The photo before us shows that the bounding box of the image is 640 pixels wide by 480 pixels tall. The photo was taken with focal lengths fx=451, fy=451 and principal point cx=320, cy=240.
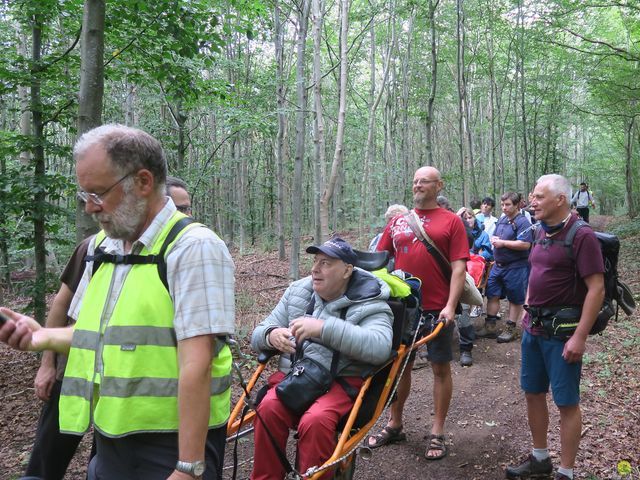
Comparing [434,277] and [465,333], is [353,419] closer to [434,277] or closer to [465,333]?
[434,277]

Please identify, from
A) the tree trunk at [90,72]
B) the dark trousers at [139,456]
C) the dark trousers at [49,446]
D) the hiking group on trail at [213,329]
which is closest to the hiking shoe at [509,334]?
the hiking group on trail at [213,329]

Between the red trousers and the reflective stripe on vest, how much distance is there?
1181 mm

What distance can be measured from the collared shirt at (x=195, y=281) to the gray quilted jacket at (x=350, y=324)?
3.96 ft

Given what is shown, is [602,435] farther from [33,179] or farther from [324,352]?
[33,179]

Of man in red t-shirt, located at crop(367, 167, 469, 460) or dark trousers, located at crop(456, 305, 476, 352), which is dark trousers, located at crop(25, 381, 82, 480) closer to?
man in red t-shirt, located at crop(367, 167, 469, 460)

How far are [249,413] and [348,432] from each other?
26.9 inches

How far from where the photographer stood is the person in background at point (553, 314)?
9.78ft

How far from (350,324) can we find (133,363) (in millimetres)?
1493

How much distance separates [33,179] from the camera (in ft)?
17.5

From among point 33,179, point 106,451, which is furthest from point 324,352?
point 33,179

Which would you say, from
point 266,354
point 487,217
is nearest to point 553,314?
point 266,354

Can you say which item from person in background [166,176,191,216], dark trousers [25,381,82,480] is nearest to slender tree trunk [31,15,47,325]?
person in background [166,176,191,216]

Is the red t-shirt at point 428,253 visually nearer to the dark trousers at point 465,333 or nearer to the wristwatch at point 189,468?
the dark trousers at point 465,333

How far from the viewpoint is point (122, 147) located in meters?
1.56
